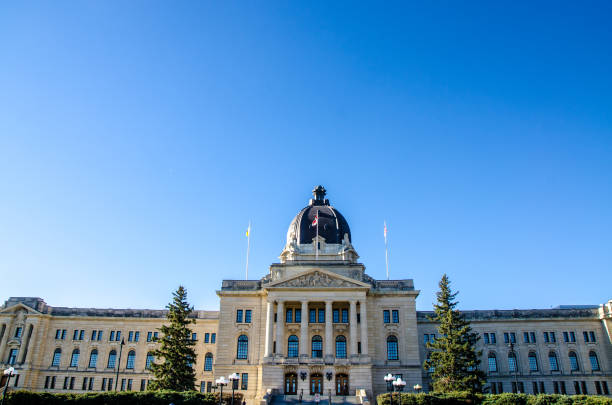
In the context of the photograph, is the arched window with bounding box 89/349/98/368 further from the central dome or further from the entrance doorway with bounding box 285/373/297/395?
the central dome

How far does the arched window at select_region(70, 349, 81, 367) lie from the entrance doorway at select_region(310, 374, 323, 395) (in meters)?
38.1

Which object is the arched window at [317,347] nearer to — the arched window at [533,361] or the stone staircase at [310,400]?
the stone staircase at [310,400]

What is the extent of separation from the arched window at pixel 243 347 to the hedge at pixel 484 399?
20.4 m

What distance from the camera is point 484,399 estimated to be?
1978 inches

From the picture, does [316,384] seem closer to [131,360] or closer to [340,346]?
[340,346]

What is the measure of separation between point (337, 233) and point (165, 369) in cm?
3094

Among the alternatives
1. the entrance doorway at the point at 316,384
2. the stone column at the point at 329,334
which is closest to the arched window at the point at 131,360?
the entrance doorway at the point at 316,384

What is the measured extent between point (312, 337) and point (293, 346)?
2.69 m

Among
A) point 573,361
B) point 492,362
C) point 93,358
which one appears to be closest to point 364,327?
point 492,362

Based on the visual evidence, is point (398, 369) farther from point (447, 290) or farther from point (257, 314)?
point (257, 314)

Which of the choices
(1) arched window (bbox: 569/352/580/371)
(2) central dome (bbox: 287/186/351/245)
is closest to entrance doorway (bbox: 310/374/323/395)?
(2) central dome (bbox: 287/186/351/245)

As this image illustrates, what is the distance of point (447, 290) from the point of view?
60.4 m

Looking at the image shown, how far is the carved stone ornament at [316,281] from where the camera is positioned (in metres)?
63.7

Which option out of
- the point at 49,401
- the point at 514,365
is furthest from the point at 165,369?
the point at 514,365
